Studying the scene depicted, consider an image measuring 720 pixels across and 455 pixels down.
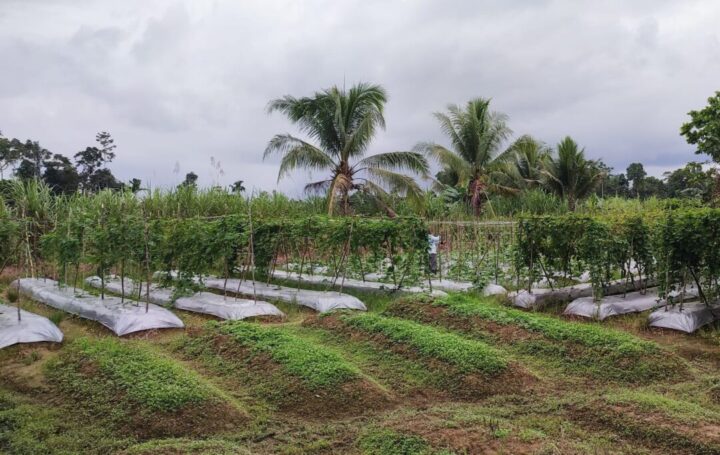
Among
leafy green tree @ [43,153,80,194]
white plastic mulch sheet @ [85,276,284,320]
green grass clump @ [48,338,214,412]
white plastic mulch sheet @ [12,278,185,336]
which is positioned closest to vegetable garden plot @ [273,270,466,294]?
white plastic mulch sheet @ [85,276,284,320]

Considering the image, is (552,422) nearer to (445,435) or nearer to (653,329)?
(445,435)

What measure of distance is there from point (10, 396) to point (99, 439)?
1.52 meters

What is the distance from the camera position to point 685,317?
24.3 ft

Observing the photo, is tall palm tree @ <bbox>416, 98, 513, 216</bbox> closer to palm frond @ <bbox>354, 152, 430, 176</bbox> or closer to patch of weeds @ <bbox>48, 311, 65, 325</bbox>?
palm frond @ <bbox>354, 152, 430, 176</bbox>

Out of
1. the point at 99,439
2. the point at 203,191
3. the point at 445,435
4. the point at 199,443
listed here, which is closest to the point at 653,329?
the point at 445,435

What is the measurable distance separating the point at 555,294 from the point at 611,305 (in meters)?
1.03

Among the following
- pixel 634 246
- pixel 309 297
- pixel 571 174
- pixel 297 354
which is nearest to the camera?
pixel 297 354

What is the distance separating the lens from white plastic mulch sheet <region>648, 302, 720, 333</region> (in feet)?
24.1

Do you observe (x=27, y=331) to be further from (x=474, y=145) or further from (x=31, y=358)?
(x=474, y=145)

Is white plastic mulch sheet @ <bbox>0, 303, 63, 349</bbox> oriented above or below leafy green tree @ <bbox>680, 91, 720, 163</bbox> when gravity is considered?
below

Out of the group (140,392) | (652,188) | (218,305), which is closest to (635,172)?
(652,188)

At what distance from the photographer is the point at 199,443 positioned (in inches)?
156

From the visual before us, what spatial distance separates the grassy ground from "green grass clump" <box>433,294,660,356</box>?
23 millimetres

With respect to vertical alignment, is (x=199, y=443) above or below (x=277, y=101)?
below
